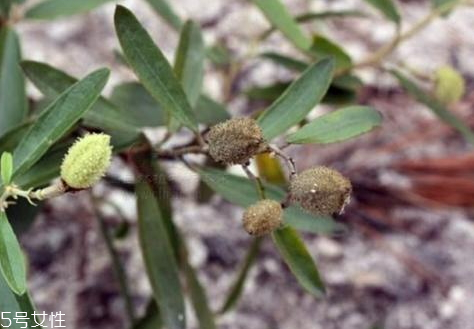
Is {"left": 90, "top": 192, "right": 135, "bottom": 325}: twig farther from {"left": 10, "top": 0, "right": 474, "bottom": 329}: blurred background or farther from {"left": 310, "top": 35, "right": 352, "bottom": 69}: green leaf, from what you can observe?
{"left": 310, "top": 35, "right": 352, "bottom": 69}: green leaf

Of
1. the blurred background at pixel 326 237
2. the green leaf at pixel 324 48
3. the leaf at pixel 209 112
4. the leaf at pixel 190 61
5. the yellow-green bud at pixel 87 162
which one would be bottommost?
the blurred background at pixel 326 237

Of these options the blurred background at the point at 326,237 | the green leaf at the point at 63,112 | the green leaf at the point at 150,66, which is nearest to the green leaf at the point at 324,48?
the blurred background at the point at 326,237

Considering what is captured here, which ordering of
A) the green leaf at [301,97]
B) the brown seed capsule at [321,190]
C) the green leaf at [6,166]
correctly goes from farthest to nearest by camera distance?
1. the green leaf at [301,97]
2. the green leaf at [6,166]
3. the brown seed capsule at [321,190]

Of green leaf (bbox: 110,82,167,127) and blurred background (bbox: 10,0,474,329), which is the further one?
blurred background (bbox: 10,0,474,329)

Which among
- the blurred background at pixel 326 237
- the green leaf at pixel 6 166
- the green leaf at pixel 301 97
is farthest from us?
the blurred background at pixel 326 237

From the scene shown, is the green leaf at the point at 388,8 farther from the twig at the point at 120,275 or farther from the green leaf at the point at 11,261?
the green leaf at the point at 11,261

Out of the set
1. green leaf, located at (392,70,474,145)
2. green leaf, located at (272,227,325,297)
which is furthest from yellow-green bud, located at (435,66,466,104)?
green leaf, located at (272,227,325,297)

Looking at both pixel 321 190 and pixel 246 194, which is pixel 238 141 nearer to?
pixel 321 190

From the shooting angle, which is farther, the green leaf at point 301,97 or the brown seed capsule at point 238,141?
the green leaf at point 301,97
